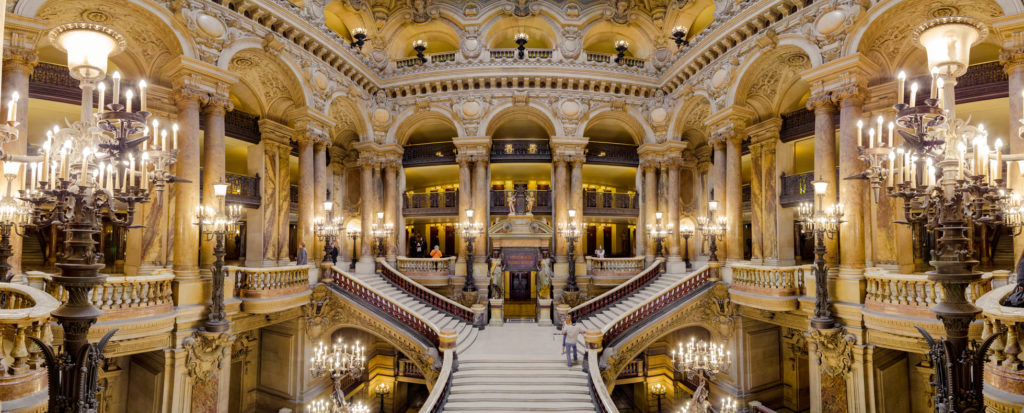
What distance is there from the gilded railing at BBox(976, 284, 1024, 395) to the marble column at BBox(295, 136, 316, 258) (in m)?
16.7

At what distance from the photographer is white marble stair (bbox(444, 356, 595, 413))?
1124 centimetres

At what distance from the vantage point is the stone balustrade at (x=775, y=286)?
12.6 m

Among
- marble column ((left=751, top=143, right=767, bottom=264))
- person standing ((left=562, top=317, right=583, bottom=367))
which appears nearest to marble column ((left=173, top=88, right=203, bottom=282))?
person standing ((left=562, top=317, right=583, bottom=367))

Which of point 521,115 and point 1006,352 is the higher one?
point 521,115

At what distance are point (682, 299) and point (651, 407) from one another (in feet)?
22.4

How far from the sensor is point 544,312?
16641 millimetres

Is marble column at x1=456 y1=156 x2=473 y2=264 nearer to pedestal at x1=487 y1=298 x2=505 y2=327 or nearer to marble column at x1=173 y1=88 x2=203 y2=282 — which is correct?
pedestal at x1=487 y1=298 x2=505 y2=327

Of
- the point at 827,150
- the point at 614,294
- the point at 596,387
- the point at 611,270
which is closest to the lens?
the point at 596,387

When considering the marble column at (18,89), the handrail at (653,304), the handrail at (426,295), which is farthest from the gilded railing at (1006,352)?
the marble column at (18,89)

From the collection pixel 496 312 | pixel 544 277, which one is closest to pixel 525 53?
pixel 544 277

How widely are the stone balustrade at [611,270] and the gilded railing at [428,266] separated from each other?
587 centimetres

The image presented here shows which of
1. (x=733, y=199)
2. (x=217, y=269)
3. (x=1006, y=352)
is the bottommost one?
(x=1006, y=352)

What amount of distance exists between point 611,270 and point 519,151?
6983mm

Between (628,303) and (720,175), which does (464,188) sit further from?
(720,175)
